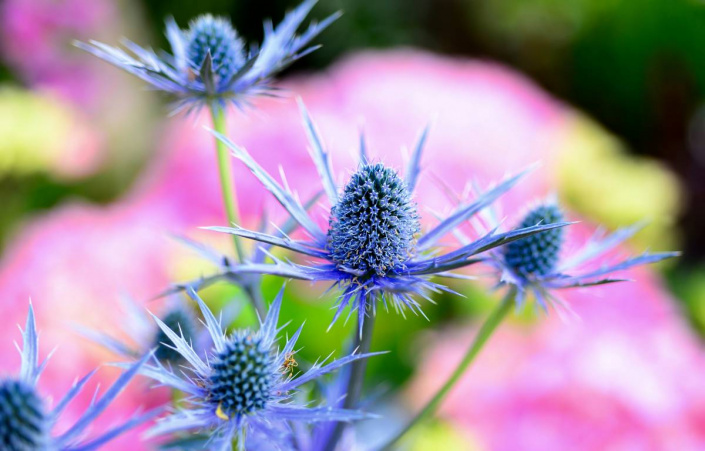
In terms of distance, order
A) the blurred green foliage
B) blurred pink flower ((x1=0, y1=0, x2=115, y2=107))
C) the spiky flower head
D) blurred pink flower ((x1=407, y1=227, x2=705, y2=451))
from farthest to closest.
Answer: the blurred green foliage, blurred pink flower ((x1=0, y1=0, x2=115, y2=107)), blurred pink flower ((x1=407, y1=227, x2=705, y2=451)), the spiky flower head

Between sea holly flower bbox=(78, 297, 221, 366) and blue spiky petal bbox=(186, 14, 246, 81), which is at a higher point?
blue spiky petal bbox=(186, 14, 246, 81)

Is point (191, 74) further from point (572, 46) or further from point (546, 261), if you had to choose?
point (572, 46)

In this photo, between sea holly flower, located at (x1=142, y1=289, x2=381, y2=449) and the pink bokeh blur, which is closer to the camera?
sea holly flower, located at (x1=142, y1=289, x2=381, y2=449)

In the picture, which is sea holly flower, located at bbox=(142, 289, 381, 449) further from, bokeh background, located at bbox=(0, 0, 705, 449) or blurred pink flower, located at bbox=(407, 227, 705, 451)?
blurred pink flower, located at bbox=(407, 227, 705, 451)

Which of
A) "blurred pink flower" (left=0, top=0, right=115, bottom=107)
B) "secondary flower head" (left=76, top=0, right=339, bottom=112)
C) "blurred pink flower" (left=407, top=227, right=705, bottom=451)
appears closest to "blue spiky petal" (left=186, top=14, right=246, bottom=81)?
"secondary flower head" (left=76, top=0, right=339, bottom=112)

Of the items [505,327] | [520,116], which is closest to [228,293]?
[505,327]

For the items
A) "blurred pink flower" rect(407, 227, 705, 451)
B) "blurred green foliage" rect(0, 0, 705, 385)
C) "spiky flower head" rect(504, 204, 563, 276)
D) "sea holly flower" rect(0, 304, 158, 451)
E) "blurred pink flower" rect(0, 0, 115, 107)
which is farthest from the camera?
"blurred green foliage" rect(0, 0, 705, 385)

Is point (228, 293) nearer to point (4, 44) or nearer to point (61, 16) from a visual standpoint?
point (61, 16)

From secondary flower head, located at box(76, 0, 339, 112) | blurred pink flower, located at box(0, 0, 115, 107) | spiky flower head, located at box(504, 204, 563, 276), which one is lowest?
spiky flower head, located at box(504, 204, 563, 276)
